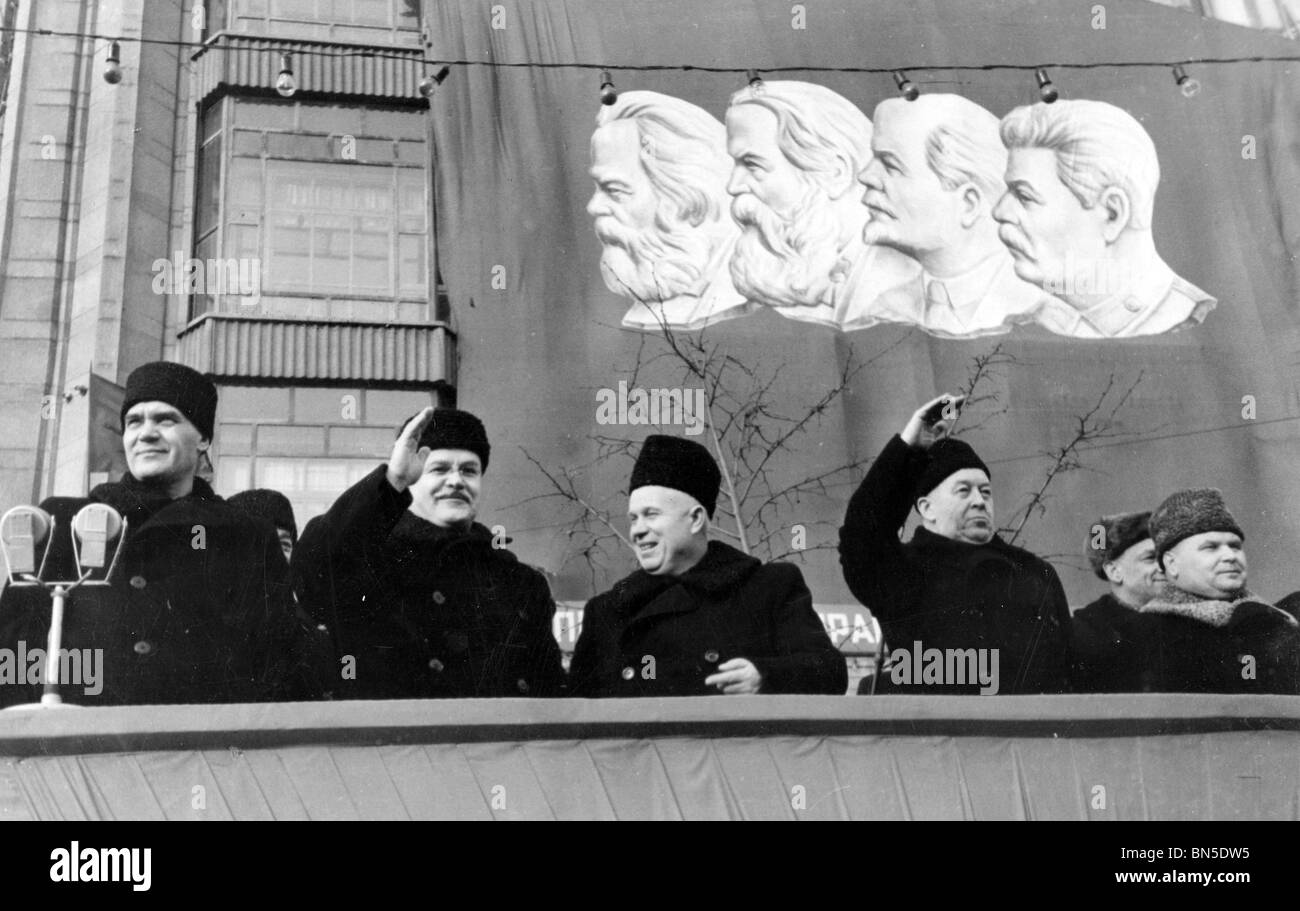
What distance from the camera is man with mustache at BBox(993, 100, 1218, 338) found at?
10297 millimetres

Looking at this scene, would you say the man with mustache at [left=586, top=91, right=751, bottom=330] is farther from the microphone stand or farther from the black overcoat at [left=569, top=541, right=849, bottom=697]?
the microphone stand

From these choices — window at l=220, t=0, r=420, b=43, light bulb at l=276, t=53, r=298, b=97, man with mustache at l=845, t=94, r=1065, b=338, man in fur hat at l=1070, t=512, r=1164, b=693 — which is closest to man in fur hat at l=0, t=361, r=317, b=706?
light bulb at l=276, t=53, r=298, b=97

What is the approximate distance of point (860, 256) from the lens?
1025 cm

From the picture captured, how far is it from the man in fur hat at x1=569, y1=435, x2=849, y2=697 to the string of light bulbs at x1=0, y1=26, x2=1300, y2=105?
7.52 feet

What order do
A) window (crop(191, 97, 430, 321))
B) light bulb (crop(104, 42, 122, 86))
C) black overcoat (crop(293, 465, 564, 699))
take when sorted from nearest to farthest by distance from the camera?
1. black overcoat (crop(293, 465, 564, 699))
2. window (crop(191, 97, 430, 321))
3. light bulb (crop(104, 42, 122, 86))

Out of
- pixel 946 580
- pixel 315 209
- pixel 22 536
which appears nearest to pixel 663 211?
→ pixel 315 209

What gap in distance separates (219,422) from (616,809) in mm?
2932

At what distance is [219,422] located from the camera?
9.69 m

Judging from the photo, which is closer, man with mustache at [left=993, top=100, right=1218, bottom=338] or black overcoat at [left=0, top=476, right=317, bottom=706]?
black overcoat at [left=0, top=476, right=317, bottom=706]

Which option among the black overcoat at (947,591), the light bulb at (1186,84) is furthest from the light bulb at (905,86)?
the black overcoat at (947,591)

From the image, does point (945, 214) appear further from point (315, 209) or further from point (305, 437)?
point (305, 437)

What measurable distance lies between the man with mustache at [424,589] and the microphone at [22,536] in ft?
4.16

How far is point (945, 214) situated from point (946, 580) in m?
2.19
